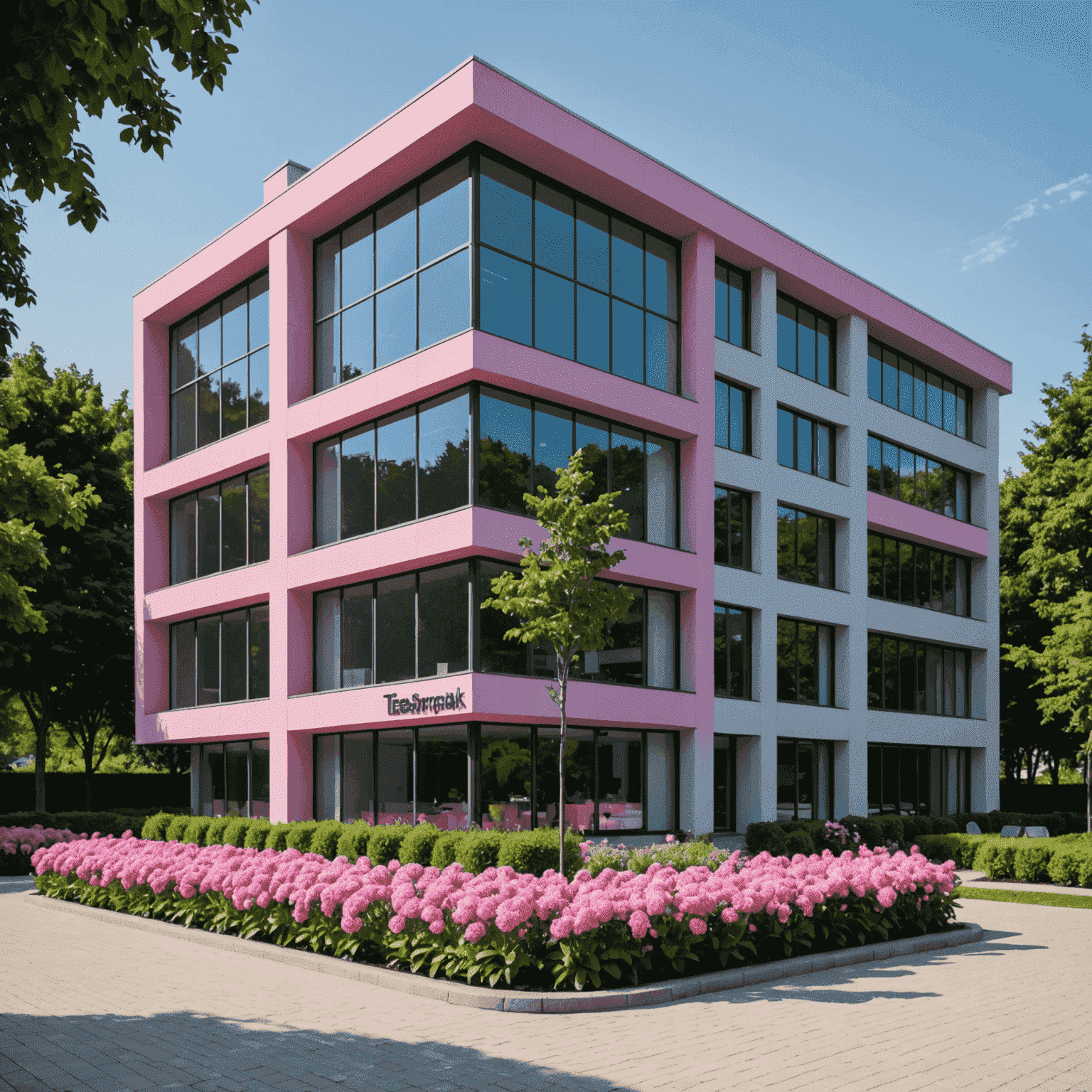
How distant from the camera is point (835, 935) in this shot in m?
13.7

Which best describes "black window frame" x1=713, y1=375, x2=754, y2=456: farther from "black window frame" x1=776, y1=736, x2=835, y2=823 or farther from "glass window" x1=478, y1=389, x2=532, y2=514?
"black window frame" x1=776, y1=736, x2=835, y2=823

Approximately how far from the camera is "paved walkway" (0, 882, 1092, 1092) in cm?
812

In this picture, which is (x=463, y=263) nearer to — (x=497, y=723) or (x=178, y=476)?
(x=497, y=723)

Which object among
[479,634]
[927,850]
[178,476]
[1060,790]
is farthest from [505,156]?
[1060,790]


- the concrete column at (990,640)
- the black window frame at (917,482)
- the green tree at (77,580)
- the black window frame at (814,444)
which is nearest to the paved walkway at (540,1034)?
the black window frame at (814,444)

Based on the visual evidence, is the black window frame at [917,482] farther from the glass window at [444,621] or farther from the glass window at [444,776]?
the glass window at [444,776]

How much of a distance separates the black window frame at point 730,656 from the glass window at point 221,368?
41.1 feet

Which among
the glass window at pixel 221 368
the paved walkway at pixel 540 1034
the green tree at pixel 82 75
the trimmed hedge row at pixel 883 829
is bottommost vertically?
the trimmed hedge row at pixel 883 829

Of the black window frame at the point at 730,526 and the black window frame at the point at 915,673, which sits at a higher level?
the black window frame at the point at 730,526

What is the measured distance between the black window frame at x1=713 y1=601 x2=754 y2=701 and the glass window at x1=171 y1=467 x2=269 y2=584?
11.4m

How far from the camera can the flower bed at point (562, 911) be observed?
11.2m

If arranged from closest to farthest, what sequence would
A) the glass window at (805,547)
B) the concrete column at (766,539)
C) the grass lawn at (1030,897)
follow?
the grass lawn at (1030,897) < the concrete column at (766,539) < the glass window at (805,547)

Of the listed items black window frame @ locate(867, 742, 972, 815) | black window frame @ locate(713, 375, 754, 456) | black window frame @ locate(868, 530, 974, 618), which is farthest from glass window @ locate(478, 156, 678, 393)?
black window frame @ locate(867, 742, 972, 815)

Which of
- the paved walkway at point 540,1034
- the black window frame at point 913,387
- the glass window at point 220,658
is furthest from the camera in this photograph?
the black window frame at point 913,387
